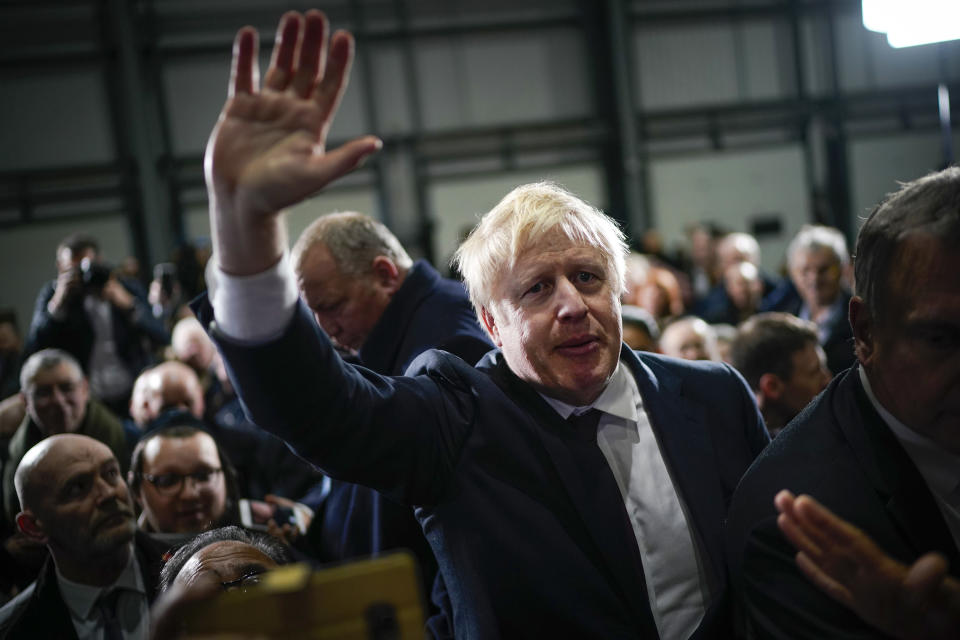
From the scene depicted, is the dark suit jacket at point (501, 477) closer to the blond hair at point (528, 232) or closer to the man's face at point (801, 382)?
the blond hair at point (528, 232)

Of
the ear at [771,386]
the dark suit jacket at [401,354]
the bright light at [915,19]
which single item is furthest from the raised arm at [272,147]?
the bright light at [915,19]

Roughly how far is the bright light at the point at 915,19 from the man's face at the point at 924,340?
196cm

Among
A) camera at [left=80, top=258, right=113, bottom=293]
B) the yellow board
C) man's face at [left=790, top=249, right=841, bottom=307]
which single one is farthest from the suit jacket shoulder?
camera at [left=80, top=258, right=113, bottom=293]

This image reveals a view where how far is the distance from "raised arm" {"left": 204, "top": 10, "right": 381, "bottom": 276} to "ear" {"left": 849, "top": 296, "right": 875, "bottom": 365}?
2.42ft

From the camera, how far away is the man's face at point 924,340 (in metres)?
1.22

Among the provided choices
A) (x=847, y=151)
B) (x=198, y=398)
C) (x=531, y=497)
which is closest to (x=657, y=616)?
(x=531, y=497)

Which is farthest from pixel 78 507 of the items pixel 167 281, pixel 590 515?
pixel 167 281

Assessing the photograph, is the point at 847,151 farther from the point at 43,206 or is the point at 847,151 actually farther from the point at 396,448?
the point at 396,448

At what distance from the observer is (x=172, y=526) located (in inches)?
113

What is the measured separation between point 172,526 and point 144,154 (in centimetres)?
837

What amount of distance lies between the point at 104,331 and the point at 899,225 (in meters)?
5.24

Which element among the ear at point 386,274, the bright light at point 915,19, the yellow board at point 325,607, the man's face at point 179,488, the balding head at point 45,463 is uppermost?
the bright light at point 915,19

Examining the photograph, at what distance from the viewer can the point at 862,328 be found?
1.34 meters

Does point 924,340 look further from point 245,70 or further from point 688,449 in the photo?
point 245,70
